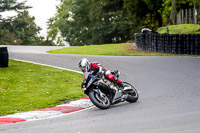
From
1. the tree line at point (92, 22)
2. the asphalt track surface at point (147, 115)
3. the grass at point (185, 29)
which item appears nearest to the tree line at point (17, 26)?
the tree line at point (92, 22)

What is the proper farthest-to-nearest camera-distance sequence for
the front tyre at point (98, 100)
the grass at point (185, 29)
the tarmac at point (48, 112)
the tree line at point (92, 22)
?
the tree line at point (92, 22), the grass at point (185, 29), the front tyre at point (98, 100), the tarmac at point (48, 112)

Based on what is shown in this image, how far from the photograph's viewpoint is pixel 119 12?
55.4 meters

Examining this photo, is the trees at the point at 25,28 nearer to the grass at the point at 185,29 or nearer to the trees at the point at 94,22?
the trees at the point at 94,22

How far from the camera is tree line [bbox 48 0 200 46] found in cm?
4756

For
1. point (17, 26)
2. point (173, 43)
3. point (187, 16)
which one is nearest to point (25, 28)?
point (17, 26)

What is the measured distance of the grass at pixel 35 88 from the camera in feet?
34.8

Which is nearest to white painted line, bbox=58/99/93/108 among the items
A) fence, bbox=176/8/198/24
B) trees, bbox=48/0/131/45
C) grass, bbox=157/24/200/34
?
grass, bbox=157/24/200/34

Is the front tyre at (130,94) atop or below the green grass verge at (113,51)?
below

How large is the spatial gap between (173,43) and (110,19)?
36.1 metres

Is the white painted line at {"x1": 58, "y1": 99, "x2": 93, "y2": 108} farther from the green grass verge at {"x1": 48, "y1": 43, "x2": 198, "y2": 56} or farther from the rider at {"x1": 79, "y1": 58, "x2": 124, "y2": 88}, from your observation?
the green grass verge at {"x1": 48, "y1": 43, "x2": 198, "y2": 56}

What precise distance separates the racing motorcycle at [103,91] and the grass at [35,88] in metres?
1.59

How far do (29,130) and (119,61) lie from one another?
1321 centimetres

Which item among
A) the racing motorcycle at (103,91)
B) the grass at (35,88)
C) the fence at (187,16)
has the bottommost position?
the grass at (35,88)

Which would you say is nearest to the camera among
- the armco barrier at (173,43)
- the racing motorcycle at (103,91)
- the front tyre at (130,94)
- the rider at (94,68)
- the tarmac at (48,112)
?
the tarmac at (48,112)
